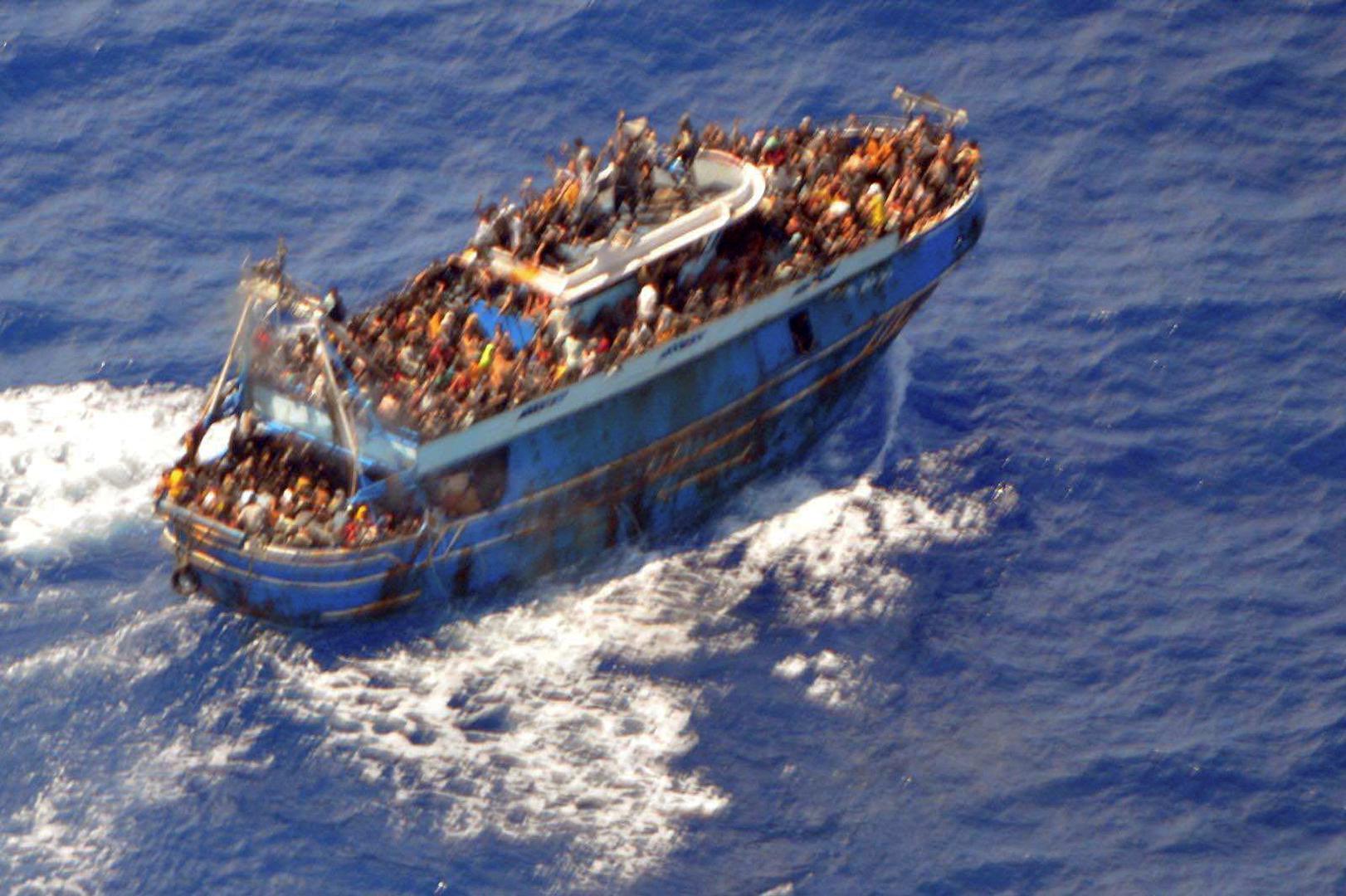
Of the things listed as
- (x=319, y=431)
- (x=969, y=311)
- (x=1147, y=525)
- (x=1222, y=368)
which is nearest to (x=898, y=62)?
(x=969, y=311)

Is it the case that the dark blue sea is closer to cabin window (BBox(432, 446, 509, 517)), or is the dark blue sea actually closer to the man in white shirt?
cabin window (BBox(432, 446, 509, 517))

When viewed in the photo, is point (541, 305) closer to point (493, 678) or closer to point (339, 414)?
point (339, 414)

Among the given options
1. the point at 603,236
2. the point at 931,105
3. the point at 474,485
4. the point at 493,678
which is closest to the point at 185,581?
the point at 474,485

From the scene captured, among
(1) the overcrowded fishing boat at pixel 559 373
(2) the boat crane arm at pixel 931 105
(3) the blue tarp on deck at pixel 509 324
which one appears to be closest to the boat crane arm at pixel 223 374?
(1) the overcrowded fishing boat at pixel 559 373

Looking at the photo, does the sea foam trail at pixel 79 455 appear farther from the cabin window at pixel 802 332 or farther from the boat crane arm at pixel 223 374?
the cabin window at pixel 802 332

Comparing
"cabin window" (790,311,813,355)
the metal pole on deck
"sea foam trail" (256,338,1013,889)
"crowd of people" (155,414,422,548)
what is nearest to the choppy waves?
"sea foam trail" (256,338,1013,889)

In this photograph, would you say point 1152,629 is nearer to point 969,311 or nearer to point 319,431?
point 969,311

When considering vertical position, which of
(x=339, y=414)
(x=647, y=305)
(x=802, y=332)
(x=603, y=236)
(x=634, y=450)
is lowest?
(x=634, y=450)
